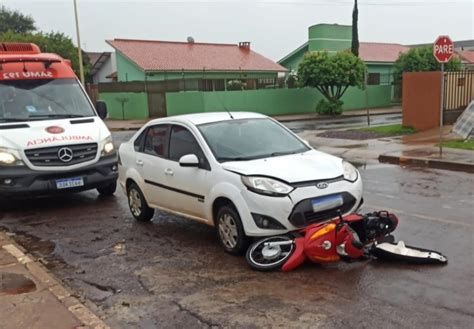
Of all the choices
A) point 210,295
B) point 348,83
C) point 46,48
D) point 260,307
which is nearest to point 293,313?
point 260,307

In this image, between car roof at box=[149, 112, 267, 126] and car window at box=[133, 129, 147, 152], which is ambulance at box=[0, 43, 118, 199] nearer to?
car window at box=[133, 129, 147, 152]

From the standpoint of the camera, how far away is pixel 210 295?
190 inches

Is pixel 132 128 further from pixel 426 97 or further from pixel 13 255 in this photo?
pixel 13 255

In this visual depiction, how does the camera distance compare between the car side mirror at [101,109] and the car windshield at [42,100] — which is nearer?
the car windshield at [42,100]

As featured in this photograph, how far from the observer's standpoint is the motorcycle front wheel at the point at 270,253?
536cm

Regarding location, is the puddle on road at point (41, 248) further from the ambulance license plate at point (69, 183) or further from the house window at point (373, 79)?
the house window at point (373, 79)

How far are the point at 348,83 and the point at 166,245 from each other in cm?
2617

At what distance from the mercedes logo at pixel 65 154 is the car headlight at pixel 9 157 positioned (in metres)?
0.60

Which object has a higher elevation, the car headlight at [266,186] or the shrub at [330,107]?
the car headlight at [266,186]

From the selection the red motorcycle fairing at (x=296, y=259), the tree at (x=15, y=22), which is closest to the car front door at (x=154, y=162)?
the red motorcycle fairing at (x=296, y=259)

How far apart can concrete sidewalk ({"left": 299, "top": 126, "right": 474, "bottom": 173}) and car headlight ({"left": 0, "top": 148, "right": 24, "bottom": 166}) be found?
27.1ft

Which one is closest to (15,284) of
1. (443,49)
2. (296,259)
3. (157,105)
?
(296,259)

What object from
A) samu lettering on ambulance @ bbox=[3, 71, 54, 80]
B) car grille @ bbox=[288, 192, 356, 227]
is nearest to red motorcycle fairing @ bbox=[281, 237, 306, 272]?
car grille @ bbox=[288, 192, 356, 227]

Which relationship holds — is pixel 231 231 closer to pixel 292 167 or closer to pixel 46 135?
pixel 292 167
